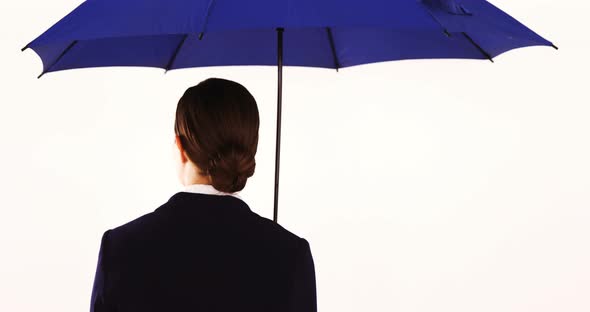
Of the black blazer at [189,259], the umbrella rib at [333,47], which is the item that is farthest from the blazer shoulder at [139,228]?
the umbrella rib at [333,47]

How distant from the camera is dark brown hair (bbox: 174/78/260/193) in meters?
2.00

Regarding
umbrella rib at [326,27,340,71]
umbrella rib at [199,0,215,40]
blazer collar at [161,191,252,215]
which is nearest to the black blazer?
blazer collar at [161,191,252,215]

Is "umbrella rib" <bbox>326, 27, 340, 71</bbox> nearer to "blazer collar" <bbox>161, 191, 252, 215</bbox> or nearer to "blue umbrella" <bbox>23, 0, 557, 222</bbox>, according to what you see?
"blue umbrella" <bbox>23, 0, 557, 222</bbox>

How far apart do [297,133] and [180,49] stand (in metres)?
1.91

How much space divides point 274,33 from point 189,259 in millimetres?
1792

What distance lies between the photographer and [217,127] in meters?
2.00

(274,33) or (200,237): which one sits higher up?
(274,33)

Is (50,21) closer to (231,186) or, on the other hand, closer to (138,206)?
(138,206)

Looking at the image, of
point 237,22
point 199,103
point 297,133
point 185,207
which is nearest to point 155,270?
point 185,207

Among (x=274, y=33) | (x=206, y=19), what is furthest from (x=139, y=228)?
(x=274, y=33)

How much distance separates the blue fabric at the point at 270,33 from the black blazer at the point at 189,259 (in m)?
0.52

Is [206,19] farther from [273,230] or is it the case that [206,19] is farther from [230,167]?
[273,230]

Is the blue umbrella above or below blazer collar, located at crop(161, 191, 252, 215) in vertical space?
above

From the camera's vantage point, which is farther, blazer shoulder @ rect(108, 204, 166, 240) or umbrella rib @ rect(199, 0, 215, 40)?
umbrella rib @ rect(199, 0, 215, 40)
